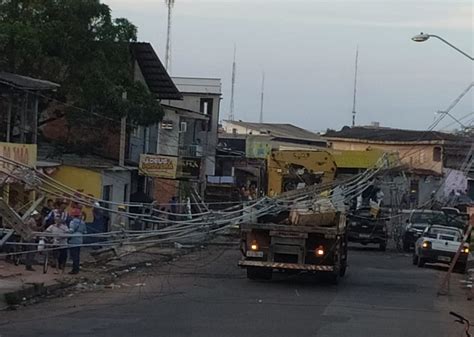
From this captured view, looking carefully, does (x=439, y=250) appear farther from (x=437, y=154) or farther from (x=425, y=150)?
(x=437, y=154)

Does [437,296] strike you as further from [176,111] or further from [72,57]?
[176,111]

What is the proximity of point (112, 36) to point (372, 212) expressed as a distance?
13592 millimetres

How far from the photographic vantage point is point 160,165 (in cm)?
3772

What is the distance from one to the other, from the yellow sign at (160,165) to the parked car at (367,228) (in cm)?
758

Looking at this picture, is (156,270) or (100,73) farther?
(100,73)

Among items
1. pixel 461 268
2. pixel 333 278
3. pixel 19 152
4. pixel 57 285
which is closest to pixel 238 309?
pixel 57 285

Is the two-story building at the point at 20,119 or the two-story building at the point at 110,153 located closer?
the two-story building at the point at 20,119

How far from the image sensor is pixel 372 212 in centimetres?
3803

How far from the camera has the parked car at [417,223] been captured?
39.6 metres

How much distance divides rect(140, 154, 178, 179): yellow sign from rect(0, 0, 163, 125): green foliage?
6.62m

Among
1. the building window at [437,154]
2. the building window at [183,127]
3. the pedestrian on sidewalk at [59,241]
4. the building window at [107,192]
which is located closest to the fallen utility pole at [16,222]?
the pedestrian on sidewalk at [59,241]

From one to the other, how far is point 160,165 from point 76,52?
893 cm

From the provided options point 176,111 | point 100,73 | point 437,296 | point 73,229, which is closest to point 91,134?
point 100,73

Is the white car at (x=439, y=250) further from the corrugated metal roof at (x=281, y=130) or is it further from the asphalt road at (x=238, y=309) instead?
the corrugated metal roof at (x=281, y=130)
